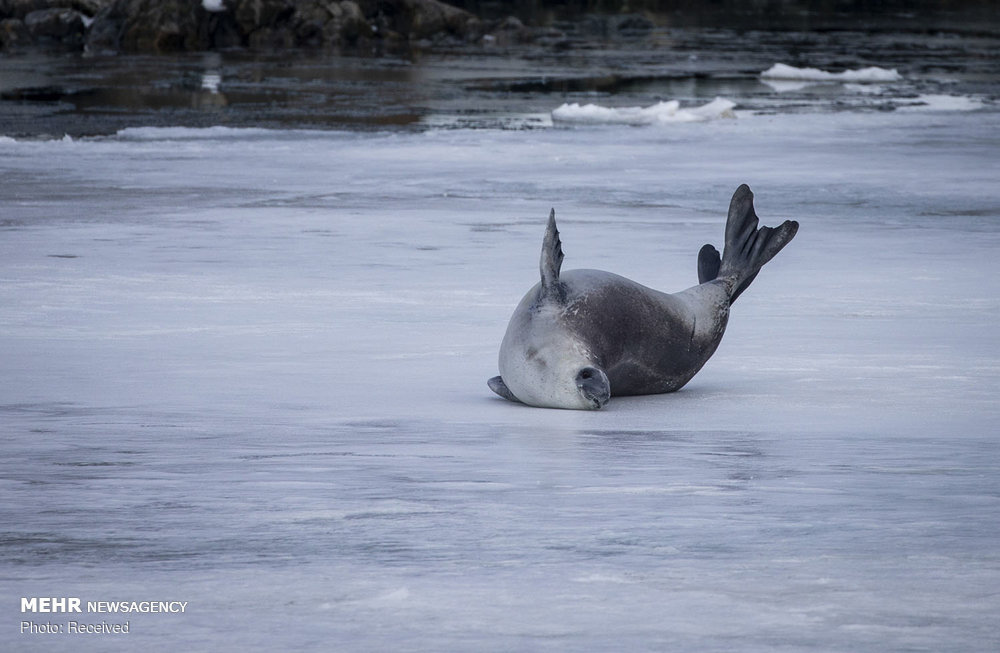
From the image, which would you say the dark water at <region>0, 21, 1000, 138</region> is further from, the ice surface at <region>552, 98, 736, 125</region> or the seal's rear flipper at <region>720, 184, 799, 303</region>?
the seal's rear flipper at <region>720, 184, 799, 303</region>

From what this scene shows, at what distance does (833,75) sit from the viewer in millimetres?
20578

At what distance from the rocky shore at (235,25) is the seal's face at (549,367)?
23857 mm

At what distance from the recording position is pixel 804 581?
2.53 metres

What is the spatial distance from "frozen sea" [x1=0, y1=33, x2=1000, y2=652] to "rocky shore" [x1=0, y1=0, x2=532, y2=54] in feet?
61.6

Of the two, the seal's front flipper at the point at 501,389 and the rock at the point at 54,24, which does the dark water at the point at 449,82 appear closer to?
the rock at the point at 54,24

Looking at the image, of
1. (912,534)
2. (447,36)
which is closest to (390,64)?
(447,36)

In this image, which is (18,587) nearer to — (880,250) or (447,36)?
(880,250)

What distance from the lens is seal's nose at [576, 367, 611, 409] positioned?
13.8 ft

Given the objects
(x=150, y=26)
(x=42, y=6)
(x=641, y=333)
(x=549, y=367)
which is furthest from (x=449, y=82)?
(x=549, y=367)

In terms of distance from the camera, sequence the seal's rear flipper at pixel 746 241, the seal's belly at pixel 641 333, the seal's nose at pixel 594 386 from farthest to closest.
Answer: the seal's rear flipper at pixel 746 241 → the seal's belly at pixel 641 333 → the seal's nose at pixel 594 386

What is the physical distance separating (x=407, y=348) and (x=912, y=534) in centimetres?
265

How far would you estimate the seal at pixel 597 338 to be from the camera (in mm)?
4316

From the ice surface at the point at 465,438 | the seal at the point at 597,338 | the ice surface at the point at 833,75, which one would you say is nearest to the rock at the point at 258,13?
the ice surface at the point at 833,75

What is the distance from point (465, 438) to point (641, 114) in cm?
1137
